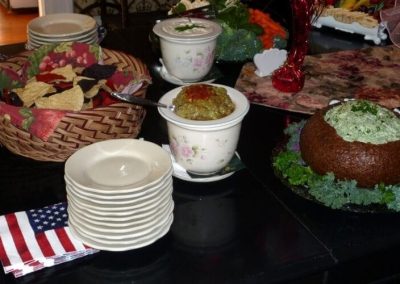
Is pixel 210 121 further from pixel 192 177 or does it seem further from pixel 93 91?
pixel 93 91

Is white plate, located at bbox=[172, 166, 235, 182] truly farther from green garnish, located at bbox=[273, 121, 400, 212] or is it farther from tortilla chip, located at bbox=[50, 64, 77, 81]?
tortilla chip, located at bbox=[50, 64, 77, 81]

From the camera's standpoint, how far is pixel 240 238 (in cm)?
96

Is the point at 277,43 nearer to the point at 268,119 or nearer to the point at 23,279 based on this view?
the point at 268,119

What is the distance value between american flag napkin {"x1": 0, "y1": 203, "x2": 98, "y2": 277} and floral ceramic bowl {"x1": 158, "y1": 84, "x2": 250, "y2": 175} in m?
0.24

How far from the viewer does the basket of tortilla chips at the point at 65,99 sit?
1073 mm

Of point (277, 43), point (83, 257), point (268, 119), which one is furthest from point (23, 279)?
point (277, 43)

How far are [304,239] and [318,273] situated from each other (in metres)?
0.06

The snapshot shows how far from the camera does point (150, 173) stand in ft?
3.09

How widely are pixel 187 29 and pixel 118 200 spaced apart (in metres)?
0.67

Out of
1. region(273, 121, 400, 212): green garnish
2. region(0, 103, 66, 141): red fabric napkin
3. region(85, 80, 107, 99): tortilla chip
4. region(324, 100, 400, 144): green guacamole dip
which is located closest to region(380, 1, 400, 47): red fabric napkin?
region(324, 100, 400, 144): green guacamole dip

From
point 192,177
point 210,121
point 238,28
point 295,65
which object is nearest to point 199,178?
point 192,177

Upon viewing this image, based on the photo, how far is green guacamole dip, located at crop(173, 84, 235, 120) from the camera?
3.45 ft

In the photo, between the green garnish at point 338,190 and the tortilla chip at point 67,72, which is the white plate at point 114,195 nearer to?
the green garnish at point 338,190

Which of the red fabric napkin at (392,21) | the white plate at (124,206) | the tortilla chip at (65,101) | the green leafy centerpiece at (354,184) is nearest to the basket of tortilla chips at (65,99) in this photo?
the tortilla chip at (65,101)
